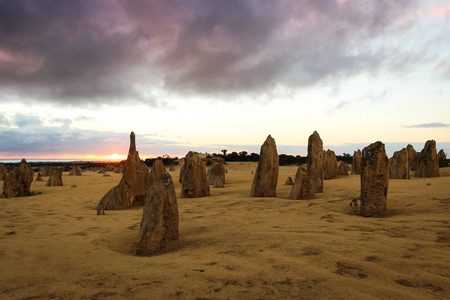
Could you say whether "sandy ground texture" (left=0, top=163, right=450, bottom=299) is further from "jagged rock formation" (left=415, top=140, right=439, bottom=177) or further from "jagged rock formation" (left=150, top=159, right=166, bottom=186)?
"jagged rock formation" (left=415, top=140, right=439, bottom=177)

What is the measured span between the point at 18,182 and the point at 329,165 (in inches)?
652

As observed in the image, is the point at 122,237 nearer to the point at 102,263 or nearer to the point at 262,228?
the point at 102,263

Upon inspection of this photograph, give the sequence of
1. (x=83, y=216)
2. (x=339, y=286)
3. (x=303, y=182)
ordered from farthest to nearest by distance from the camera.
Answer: (x=303, y=182) < (x=83, y=216) < (x=339, y=286)

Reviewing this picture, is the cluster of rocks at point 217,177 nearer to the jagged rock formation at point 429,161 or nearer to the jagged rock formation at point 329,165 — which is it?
the jagged rock formation at point 329,165

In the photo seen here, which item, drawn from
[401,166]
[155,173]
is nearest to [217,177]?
[155,173]

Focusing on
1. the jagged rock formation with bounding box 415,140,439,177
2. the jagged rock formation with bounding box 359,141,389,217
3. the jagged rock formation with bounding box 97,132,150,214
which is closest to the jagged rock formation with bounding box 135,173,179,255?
the jagged rock formation with bounding box 359,141,389,217

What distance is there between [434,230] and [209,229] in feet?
12.7

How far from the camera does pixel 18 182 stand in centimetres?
1309

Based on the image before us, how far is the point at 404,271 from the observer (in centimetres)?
304

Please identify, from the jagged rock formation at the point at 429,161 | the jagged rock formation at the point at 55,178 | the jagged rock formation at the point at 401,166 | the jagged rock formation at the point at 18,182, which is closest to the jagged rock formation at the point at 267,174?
the jagged rock formation at the point at 401,166

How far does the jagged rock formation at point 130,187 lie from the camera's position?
9.21m

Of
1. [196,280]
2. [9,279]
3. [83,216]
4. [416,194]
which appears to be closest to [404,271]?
[196,280]

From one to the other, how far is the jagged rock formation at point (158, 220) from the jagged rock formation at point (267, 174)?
19.1 feet

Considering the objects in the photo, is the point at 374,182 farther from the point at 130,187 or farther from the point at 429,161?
the point at 429,161
